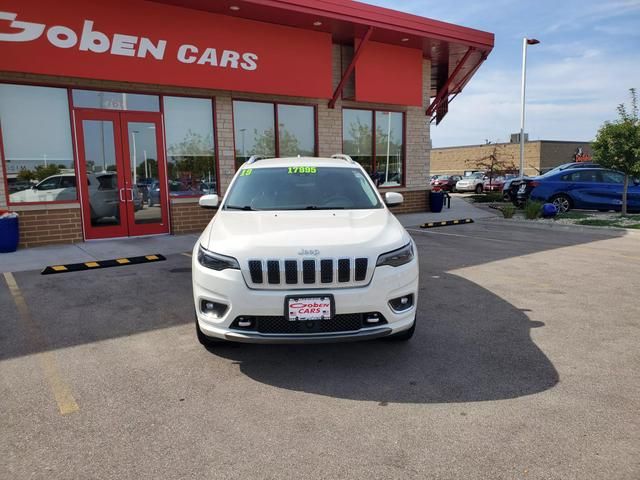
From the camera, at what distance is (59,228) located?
10.2m

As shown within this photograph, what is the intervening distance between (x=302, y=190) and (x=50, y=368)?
2889 mm

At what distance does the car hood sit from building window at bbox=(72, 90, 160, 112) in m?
7.55

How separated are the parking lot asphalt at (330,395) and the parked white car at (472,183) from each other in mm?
26836

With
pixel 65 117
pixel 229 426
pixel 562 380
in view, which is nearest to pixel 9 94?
pixel 65 117

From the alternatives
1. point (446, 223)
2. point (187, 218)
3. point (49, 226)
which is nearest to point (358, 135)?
point (446, 223)

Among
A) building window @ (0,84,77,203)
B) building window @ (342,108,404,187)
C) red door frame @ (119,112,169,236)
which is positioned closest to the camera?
building window @ (0,84,77,203)

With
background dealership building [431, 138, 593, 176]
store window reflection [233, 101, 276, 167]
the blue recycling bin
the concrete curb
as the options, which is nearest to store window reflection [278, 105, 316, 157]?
store window reflection [233, 101, 276, 167]

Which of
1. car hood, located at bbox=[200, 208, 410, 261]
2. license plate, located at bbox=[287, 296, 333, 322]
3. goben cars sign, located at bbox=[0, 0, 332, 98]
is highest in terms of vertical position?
goben cars sign, located at bbox=[0, 0, 332, 98]

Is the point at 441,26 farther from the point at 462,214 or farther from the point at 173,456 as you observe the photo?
the point at 173,456

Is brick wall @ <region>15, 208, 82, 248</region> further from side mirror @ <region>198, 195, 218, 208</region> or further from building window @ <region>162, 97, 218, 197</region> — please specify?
side mirror @ <region>198, 195, 218, 208</region>

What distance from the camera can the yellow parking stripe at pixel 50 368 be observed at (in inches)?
132

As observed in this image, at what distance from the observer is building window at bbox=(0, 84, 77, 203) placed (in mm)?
9562

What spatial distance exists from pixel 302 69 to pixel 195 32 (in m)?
3.01

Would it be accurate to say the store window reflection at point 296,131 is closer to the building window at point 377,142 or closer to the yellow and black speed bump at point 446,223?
the building window at point 377,142
